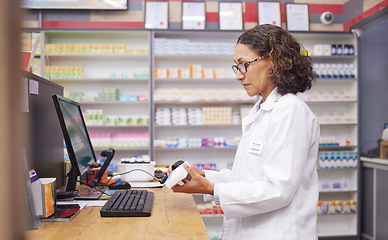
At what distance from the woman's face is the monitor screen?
2.69 ft

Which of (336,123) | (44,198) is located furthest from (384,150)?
(44,198)

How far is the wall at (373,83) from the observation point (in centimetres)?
406

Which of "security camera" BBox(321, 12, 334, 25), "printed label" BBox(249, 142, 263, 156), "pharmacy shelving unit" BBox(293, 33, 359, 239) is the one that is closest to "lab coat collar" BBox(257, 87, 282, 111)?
"printed label" BBox(249, 142, 263, 156)

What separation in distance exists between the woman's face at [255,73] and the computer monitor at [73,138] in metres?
0.82

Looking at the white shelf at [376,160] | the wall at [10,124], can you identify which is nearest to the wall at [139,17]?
the white shelf at [376,160]

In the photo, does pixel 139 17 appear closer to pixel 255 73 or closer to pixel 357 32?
pixel 357 32

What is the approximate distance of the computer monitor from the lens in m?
1.49

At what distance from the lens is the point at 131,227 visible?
1.17 m

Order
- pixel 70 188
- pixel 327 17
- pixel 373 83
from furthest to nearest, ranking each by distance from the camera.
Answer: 1. pixel 327 17
2. pixel 373 83
3. pixel 70 188

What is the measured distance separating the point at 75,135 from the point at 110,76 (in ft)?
9.55

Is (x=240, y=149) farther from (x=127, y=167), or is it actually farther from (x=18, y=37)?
(x=18, y=37)

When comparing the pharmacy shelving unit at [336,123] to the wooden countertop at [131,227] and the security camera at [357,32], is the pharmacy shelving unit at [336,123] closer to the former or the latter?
the security camera at [357,32]

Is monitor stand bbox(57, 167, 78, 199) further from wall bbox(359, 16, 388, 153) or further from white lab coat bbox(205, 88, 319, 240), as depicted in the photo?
wall bbox(359, 16, 388, 153)

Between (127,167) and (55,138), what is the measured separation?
18.2 inches
